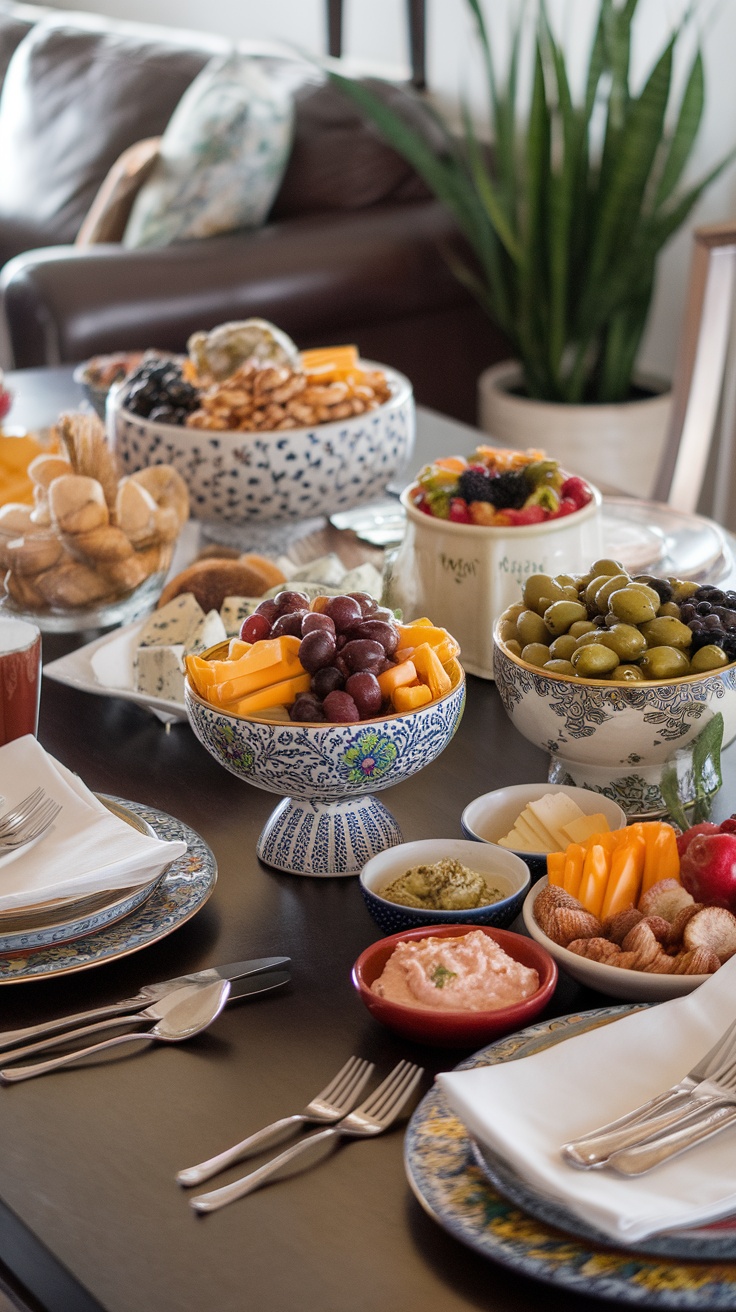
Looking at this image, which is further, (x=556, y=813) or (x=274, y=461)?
(x=274, y=461)

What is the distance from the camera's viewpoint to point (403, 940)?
0.80 meters

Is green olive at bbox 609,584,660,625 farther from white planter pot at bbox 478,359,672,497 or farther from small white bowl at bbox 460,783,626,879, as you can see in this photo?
white planter pot at bbox 478,359,672,497

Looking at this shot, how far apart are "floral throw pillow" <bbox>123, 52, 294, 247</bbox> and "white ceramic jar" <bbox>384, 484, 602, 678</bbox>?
2.68 meters

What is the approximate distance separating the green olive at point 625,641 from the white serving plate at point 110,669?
0.39 metres

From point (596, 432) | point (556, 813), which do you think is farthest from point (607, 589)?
point (596, 432)

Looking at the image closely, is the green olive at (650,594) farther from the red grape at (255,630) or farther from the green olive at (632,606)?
the red grape at (255,630)

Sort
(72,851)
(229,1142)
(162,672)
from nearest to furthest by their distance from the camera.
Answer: (229,1142), (72,851), (162,672)

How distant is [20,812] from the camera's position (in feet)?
3.11

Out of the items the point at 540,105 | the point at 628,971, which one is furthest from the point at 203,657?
the point at 540,105

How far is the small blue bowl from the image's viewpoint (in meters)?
0.82

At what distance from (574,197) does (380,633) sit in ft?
8.57

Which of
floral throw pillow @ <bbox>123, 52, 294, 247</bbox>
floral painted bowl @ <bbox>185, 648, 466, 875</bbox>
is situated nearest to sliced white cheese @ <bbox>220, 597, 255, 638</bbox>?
floral painted bowl @ <bbox>185, 648, 466, 875</bbox>

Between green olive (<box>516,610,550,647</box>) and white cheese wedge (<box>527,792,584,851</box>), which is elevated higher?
green olive (<box>516,610,550,647</box>)

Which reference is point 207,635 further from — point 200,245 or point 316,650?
point 200,245
